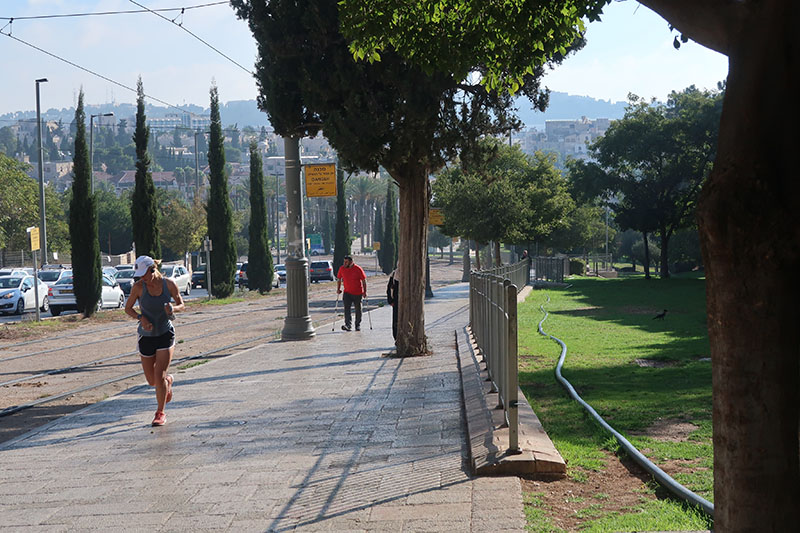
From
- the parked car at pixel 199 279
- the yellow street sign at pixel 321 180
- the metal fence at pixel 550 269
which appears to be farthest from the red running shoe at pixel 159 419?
the parked car at pixel 199 279

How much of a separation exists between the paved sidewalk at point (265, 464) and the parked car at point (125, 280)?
93.5ft

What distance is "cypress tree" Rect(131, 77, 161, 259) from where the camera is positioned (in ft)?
112

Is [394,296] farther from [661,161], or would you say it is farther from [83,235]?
[661,161]

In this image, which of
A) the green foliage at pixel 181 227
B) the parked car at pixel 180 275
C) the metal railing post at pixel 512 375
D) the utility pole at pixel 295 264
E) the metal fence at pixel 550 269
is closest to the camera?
the metal railing post at pixel 512 375

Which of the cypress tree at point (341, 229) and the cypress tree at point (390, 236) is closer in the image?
the cypress tree at point (341, 229)

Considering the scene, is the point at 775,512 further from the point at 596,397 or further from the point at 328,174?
the point at 328,174

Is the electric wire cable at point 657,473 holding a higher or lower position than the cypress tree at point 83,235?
lower

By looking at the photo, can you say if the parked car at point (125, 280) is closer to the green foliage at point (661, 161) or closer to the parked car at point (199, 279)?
the parked car at point (199, 279)

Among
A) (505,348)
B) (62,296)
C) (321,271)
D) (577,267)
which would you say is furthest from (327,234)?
(505,348)

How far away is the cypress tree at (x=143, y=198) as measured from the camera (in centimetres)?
3400

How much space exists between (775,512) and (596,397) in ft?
21.5

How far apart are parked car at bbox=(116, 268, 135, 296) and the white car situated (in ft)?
12.7

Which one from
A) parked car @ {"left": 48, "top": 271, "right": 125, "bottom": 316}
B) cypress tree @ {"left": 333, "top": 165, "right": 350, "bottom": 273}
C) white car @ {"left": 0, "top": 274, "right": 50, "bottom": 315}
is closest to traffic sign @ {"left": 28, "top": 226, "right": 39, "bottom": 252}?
parked car @ {"left": 48, "top": 271, "right": 125, "bottom": 316}

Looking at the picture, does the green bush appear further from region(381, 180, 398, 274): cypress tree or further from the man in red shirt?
the man in red shirt
